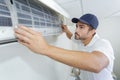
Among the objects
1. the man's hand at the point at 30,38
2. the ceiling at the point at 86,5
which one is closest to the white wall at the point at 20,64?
the man's hand at the point at 30,38

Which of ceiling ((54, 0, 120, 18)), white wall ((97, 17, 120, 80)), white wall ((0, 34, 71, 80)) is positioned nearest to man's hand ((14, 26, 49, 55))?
white wall ((0, 34, 71, 80))

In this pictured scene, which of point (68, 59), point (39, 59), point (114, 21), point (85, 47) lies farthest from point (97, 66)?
point (114, 21)

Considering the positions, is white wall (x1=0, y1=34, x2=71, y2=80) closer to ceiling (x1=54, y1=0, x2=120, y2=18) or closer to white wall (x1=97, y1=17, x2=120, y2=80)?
ceiling (x1=54, y1=0, x2=120, y2=18)

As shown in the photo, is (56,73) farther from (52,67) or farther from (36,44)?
(36,44)

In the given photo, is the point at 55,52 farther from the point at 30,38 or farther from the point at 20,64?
the point at 20,64

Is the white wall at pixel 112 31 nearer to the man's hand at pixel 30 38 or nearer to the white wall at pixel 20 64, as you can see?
the white wall at pixel 20 64

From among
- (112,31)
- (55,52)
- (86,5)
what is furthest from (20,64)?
(112,31)

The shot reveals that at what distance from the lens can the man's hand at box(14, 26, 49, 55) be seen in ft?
2.54

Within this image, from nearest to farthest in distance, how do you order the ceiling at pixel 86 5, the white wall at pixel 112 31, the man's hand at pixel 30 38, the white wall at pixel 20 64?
the man's hand at pixel 30 38 → the white wall at pixel 20 64 → the ceiling at pixel 86 5 → the white wall at pixel 112 31

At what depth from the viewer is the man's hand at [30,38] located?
0.77 meters

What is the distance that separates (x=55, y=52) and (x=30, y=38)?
16cm

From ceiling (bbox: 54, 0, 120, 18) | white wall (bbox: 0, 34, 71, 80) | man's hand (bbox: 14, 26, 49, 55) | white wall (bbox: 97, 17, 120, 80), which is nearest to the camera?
man's hand (bbox: 14, 26, 49, 55)

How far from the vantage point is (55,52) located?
88cm

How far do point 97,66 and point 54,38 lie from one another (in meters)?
1.52
